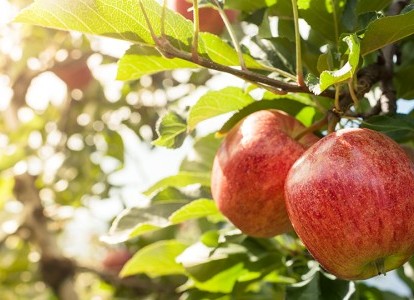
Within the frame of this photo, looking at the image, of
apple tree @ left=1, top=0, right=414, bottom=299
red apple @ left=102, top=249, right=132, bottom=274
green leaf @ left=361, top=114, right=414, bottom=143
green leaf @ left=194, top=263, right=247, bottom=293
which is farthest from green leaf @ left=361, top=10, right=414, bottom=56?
red apple @ left=102, top=249, right=132, bottom=274

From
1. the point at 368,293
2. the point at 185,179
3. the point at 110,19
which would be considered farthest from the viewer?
the point at 368,293

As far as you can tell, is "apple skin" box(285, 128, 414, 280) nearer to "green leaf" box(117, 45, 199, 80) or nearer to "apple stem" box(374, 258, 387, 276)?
→ "apple stem" box(374, 258, 387, 276)

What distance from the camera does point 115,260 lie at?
256cm

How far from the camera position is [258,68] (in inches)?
37.0

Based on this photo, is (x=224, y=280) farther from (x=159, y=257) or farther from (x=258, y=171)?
(x=258, y=171)

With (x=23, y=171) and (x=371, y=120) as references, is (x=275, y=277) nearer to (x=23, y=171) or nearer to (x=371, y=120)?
(x=371, y=120)

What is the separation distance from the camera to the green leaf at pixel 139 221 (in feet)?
3.38

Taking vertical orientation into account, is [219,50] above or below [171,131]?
above

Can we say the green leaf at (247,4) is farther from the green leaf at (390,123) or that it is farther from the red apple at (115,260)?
the red apple at (115,260)

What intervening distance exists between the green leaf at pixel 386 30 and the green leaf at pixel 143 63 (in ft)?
0.78

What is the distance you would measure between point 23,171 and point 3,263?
0.53 metres

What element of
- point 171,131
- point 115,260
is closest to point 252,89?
point 171,131

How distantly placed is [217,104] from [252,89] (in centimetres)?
7

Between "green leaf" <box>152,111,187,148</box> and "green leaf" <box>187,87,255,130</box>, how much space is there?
0.05 feet
